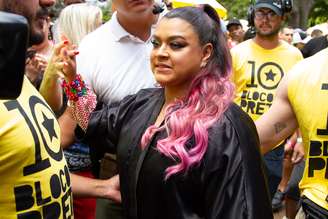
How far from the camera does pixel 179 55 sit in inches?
87.7

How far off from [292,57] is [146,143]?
3.33 meters

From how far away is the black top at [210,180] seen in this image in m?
2.06

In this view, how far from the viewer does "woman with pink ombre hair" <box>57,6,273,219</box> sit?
2074 millimetres

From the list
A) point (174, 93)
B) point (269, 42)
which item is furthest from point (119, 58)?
point (269, 42)

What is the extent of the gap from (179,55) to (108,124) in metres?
0.61

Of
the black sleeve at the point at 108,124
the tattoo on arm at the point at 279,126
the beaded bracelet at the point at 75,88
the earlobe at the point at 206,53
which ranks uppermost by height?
the earlobe at the point at 206,53

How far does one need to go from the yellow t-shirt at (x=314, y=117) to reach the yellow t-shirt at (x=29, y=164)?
4.34ft

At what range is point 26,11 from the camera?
220 cm

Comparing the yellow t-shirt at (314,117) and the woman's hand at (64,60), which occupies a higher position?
the woman's hand at (64,60)

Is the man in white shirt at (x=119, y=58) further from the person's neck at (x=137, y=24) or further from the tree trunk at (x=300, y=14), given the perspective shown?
the tree trunk at (x=300, y=14)

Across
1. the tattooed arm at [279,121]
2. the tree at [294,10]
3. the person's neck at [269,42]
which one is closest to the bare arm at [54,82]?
the tattooed arm at [279,121]

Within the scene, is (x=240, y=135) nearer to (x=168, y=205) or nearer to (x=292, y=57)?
(x=168, y=205)

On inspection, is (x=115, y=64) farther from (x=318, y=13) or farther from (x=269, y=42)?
(x=318, y=13)

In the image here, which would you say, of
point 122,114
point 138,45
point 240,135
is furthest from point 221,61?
point 138,45
